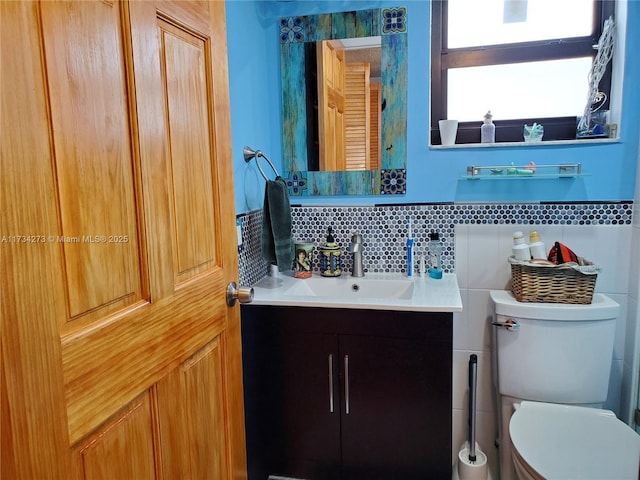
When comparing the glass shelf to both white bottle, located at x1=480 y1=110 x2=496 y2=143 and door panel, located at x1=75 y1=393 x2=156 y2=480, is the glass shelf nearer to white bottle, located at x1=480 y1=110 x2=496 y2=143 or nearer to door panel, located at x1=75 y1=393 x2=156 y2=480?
white bottle, located at x1=480 y1=110 x2=496 y2=143

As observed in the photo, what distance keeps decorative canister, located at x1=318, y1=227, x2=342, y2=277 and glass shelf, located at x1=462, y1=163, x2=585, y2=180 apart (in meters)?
0.65

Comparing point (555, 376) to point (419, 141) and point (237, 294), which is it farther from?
point (237, 294)

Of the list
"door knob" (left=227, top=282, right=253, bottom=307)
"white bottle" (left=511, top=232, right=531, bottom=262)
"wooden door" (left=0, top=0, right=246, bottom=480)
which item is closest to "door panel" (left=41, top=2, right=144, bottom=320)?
"wooden door" (left=0, top=0, right=246, bottom=480)

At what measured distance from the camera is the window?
181 cm

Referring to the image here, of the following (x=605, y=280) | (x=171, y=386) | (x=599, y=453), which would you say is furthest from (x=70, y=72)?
(x=605, y=280)

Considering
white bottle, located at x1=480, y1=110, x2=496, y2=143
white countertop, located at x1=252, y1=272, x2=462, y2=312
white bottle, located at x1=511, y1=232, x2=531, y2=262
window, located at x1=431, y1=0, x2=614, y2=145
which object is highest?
window, located at x1=431, y1=0, x2=614, y2=145

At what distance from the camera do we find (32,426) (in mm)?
591

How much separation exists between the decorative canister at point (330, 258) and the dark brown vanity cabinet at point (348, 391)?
14.5 inches

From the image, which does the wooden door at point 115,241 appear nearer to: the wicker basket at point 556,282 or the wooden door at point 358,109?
the wooden door at point 358,109

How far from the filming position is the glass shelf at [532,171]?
174 cm

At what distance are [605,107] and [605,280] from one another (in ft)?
2.31

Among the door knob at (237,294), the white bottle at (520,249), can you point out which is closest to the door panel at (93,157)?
the door knob at (237,294)

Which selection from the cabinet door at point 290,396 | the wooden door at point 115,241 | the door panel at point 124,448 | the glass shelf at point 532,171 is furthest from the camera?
the glass shelf at point 532,171

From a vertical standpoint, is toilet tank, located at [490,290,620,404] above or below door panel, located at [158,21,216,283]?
below
